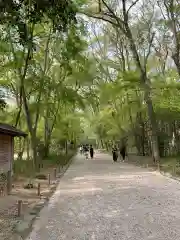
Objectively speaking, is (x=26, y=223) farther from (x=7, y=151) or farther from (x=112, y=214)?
(x=7, y=151)

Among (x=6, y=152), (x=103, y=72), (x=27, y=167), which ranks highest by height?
(x=103, y=72)

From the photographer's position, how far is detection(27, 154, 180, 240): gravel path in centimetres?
798

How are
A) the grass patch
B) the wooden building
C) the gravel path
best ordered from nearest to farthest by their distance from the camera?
the gravel path
the wooden building
the grass patch

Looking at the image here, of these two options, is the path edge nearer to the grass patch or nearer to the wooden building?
the wooden building

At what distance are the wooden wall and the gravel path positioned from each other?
286 centimetres

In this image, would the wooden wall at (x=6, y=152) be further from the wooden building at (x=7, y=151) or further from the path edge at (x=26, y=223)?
the path edge at (x=26, y=223)

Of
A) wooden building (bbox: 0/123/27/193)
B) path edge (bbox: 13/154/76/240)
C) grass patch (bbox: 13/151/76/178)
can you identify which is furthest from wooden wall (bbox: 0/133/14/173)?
path edge (bbox: 13/154/76/240)

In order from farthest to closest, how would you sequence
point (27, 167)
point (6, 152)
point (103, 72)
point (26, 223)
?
1. point (103, 72)
2. point (27, 167)
3. point (6, 152)
4. point (26, 223)

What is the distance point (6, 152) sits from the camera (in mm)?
17375

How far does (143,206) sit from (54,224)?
3.28m

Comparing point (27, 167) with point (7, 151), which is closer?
point (7, 151)

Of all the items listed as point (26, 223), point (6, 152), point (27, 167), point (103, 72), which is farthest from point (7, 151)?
point (103, 72)

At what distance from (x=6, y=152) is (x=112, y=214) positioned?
8610mm

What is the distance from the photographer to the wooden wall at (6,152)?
16.3 metres
